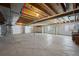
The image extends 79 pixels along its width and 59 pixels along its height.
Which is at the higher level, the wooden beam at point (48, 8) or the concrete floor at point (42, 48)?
the wooden beam at point (48, 8)

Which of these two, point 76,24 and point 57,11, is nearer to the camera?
point 57,11

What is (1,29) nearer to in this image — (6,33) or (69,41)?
(6,33)

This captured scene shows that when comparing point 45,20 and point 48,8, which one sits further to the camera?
point 45,20

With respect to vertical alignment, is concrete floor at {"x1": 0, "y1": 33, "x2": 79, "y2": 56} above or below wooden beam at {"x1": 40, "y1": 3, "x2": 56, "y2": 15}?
below

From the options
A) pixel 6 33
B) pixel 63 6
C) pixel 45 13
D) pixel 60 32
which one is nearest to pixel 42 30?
pixel 60 32

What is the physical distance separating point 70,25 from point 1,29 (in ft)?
17.5

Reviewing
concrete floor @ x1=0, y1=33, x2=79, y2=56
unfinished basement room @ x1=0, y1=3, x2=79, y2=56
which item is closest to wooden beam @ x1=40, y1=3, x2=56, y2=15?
unfinished basement room @ x1=0, y1=3, x2=79, y2=56

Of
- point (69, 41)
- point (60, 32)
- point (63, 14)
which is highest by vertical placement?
point (63, 14)

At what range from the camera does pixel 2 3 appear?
9.46 ft

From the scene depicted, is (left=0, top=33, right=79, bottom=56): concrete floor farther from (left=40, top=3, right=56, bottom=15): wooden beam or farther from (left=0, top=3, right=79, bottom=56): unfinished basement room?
(left=40, top=3, right=56, bottom=15): wooden beam

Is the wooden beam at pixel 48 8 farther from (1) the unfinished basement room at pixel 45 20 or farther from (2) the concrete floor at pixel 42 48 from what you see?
(2) the concrete floor at pixel 42 48

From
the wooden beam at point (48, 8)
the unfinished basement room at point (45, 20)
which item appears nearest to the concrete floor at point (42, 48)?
the unfinished basement room at point (45, 20)

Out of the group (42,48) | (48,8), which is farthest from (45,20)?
(42,48)

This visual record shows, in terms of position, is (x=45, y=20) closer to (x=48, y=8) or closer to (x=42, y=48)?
(x=48, y=8)
